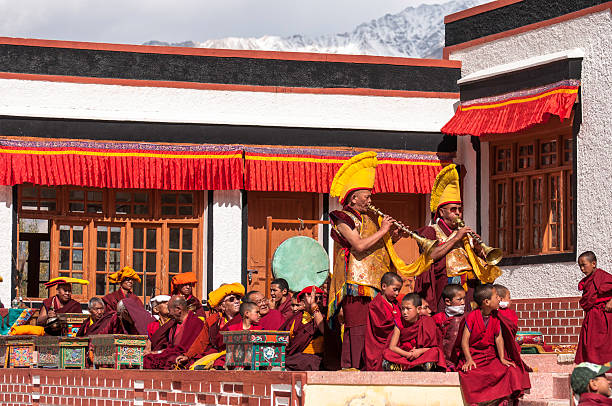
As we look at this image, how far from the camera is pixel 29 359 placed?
492 inches

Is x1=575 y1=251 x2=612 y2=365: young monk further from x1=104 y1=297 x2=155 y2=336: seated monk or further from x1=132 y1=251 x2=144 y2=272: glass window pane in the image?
x1=132 y1=251 x2=144 y2=272: glass window pane

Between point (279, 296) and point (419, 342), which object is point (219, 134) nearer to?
point (279, 296)

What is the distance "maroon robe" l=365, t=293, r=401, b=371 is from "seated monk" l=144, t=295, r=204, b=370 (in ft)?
7.65

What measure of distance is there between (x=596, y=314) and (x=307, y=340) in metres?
3.10

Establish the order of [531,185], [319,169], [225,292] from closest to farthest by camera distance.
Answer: [225,292]
[531,185]
[319,169]

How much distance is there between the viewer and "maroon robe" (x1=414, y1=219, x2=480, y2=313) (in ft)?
34.7

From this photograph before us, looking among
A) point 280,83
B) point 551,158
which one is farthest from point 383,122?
point 551,158

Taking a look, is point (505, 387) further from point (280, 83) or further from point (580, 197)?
point (280, 83)

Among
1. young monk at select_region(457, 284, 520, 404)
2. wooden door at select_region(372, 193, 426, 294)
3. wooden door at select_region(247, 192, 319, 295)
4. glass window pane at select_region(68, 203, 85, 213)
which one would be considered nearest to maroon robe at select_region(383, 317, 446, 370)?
young monk at select_region(457, 284, 520, 404)

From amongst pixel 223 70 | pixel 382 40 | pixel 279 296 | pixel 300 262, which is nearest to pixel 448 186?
pixel 279 296

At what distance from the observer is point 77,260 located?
16.5 m

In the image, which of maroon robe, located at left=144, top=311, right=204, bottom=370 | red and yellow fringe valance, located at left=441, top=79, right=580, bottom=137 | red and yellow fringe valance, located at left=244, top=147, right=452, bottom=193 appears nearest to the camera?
maroon robe, located at left=144, top=311, right=204, bottom=370

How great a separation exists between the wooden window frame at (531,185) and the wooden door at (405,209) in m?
1.45

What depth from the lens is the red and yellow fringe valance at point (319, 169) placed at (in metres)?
16.5
